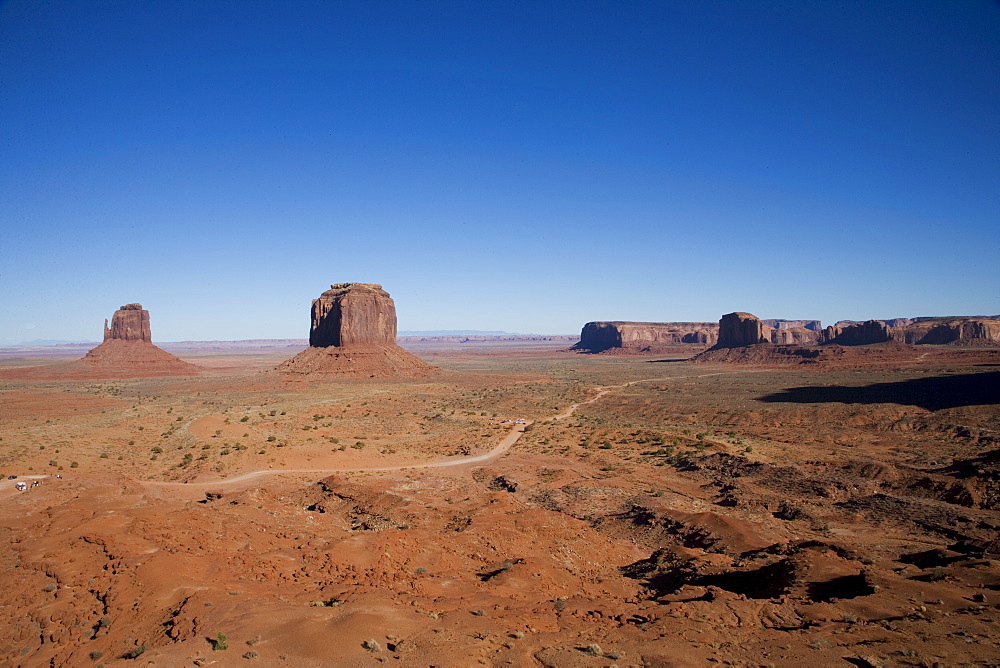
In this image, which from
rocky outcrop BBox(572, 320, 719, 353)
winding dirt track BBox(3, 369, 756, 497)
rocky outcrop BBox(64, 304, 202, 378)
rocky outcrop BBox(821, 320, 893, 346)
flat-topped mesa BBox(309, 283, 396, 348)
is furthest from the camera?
rocky outcrop BBox(572, 320, 719, 353)

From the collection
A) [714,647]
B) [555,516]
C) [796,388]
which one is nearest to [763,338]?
A: [796,388]

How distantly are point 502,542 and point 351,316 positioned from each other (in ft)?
268

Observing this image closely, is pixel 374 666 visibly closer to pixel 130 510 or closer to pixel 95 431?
pixel 130 510

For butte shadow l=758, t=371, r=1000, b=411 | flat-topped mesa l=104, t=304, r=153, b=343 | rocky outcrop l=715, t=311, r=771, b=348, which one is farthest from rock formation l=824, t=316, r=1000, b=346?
flat-topped mesa l=104, t=304, r=153, b=343

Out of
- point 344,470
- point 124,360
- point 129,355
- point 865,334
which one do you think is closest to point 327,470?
point 344,470

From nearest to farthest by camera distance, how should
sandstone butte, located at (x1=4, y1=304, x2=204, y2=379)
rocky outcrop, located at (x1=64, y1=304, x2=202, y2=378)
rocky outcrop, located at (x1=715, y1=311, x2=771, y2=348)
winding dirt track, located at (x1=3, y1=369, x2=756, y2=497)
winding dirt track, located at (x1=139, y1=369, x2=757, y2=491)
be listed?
winding dirt track, located at (x1=3, y1=369, x2=756, y2=497) → winding dirt track, located at (x1=139, y1=369, x2=757, y2=491) → sandstone butte, located at (x1=4, y1=304, x2=204, y2=379) → rocky outcrop, located at (x1=64, y1=304, x2=202, y2=378) → rocky outcrop, located at (x1=715, y1=311, x2=771, y2=348)

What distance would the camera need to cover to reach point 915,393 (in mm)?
56625

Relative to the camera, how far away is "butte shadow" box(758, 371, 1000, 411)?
1987 inches

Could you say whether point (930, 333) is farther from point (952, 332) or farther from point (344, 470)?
point (344, 470)

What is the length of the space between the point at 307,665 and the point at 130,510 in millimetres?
13586

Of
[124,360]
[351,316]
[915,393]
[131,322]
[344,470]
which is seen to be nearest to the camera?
[344,470]

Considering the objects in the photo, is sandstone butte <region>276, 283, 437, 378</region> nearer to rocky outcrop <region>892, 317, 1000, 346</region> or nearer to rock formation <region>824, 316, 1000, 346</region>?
rock formation <region>824, 316, 1000, 346</region>

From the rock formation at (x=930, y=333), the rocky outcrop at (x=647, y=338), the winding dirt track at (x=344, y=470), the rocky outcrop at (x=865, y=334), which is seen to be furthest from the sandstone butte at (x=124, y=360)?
the rock formation at (x=930, y=333)

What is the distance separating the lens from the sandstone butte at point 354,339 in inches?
3511
